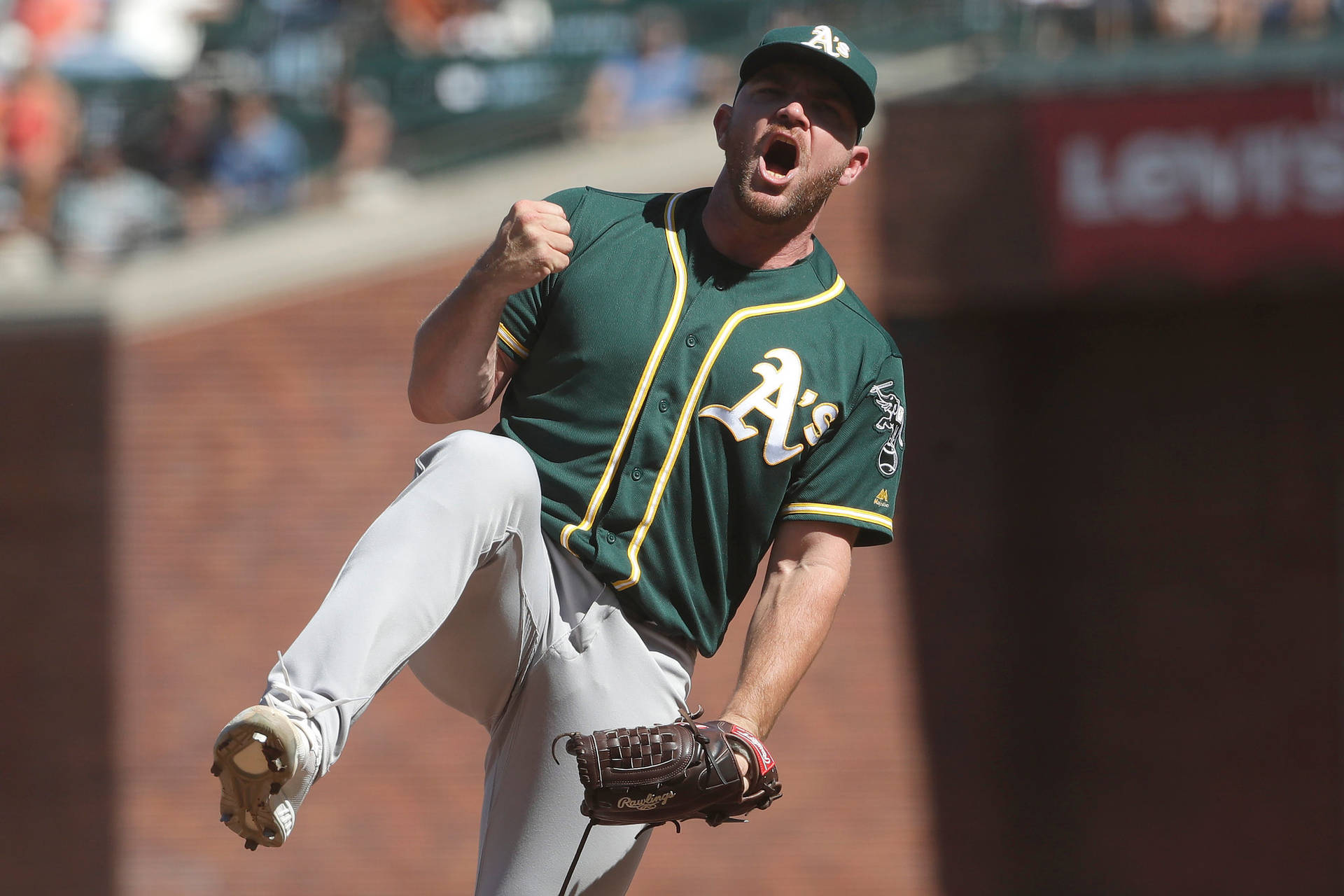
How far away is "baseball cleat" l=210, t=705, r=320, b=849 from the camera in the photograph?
2.87 metres

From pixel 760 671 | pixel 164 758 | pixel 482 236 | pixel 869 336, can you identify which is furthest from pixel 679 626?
pixel 164 758

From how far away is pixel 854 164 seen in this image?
3910mm

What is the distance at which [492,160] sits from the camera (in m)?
11.0

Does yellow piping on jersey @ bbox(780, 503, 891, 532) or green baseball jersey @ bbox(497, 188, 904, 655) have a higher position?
green baseball jersey @ bbox(497, 188, 904, 655)

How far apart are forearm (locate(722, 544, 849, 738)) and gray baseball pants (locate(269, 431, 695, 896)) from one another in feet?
0.79

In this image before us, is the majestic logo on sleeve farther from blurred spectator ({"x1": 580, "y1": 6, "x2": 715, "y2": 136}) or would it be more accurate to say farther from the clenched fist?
blurred spectator ({"x1": 580, "y1": 6, "x2": 715, "y2": 136})

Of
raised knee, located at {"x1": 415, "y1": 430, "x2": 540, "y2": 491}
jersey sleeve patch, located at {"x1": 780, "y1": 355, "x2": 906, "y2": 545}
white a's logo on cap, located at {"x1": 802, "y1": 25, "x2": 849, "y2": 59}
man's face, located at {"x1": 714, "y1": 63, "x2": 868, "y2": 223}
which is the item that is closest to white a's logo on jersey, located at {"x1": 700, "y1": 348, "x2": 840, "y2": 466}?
jersey sleeve patch, located at {"x1": 780, "y1": 355, "x2": 906, "y2": 545}

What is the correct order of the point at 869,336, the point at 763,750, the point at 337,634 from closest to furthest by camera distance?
the point at 337,634 → the point at 763,750 → the point at 869,336

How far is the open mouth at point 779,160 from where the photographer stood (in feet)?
12.3

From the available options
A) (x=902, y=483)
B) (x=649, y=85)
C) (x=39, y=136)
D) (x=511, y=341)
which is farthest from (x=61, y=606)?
(x=511, y=341)

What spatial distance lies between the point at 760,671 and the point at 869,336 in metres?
0.86

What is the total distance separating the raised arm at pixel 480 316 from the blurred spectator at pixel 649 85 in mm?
7483

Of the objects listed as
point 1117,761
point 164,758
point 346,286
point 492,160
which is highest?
point 492,160

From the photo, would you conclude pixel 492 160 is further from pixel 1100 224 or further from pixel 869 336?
pixel 869 336
